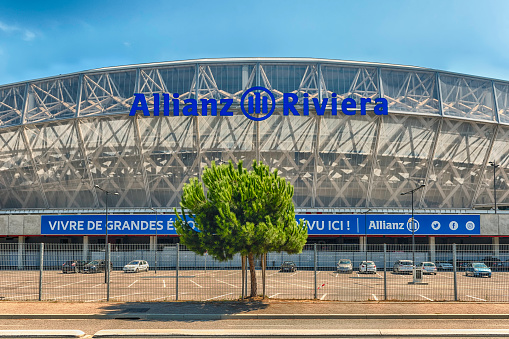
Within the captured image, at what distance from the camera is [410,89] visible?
51.5m

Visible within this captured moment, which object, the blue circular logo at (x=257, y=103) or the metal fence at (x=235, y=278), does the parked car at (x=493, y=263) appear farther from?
the blue circular logo at (x=257, y=103)

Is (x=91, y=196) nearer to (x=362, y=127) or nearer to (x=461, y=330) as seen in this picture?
(x=362, y=127)

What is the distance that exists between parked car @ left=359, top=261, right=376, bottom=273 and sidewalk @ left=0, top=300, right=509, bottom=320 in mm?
6916

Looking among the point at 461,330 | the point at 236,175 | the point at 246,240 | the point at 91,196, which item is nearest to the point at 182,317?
the point at 246,240

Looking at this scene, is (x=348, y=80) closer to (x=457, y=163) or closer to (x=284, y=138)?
(x=284, y=138)

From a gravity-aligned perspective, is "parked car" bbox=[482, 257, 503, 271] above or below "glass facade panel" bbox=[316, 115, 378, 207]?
below

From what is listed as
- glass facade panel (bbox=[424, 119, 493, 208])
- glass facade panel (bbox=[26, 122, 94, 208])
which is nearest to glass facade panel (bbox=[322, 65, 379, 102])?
glass facade panel (bbox=[424, 119, 493, 208])

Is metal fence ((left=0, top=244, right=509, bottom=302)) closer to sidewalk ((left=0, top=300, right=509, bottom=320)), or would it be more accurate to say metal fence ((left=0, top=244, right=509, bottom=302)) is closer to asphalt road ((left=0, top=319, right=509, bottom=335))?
sidewalk ((left=0, top=300, right=509, bottom=320))

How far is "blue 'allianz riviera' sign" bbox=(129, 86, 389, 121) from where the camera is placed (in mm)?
47406

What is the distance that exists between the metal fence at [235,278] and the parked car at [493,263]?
0.13 feet

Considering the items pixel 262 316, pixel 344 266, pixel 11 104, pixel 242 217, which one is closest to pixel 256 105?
pixel 344 266

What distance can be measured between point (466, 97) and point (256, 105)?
929 inches

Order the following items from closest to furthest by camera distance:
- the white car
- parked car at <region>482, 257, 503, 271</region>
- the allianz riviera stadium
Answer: parked car at <region>482, 257, 503, 271</region> < the white car < the allianz riviera stadium

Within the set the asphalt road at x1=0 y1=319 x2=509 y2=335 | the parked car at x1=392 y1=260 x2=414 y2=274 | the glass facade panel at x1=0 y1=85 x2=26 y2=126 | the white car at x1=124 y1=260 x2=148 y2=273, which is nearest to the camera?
the asphalt road at x1=0 y1=319 x2=509 y2=335
